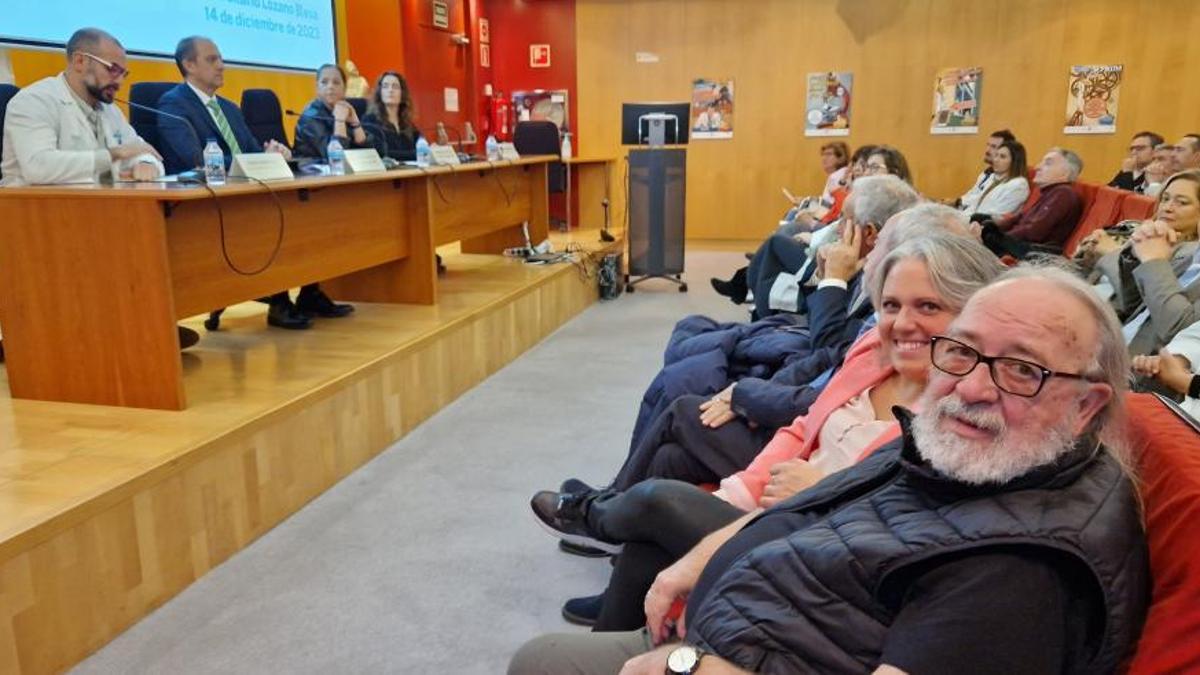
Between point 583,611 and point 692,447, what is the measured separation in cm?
47

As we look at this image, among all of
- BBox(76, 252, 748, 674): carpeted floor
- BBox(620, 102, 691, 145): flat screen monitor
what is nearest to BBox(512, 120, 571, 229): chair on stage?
BBox(620, 102, 691, 145): flat screen monitor

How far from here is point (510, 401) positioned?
3.76 metres

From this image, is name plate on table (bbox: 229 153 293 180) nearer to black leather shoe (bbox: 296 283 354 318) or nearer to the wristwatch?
black leather shoe (bbox: 296 283 354 318)

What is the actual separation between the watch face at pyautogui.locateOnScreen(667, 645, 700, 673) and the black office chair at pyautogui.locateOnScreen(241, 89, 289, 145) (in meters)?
4.30

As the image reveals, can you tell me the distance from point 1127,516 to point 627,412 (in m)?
2.71

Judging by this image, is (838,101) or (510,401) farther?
(838,101)

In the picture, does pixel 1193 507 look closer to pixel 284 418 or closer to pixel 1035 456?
pixel 1035 456

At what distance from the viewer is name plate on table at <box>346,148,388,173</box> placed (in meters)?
3.67

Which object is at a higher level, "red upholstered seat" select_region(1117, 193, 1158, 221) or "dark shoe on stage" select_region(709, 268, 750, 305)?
"red upholstered seat" select_region(1117, 193, 1158, 221)

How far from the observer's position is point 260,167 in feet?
9.91

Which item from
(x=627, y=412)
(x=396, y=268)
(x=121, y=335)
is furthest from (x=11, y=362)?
(x=627, y=412)

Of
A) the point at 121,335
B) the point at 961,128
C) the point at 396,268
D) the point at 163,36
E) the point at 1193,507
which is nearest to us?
the point at 1193,507

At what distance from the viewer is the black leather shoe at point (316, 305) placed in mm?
3906

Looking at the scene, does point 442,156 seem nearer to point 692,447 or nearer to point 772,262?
point 772,262
